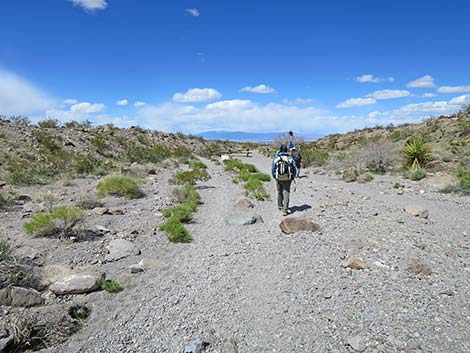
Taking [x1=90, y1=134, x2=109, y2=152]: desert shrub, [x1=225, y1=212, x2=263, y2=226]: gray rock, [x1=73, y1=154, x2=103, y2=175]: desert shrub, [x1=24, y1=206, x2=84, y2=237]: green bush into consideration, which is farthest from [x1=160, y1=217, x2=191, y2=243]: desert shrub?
[x1=90, y1=134, x2=109, y2=152]: desert shrub

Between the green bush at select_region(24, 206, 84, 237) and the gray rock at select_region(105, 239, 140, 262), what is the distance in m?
1.11

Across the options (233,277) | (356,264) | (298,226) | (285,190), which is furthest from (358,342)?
(285,190)

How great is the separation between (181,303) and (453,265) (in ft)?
15.0

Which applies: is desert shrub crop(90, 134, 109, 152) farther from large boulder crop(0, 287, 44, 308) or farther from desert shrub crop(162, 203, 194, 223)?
large boulder crop(0, 287, 44, 308)

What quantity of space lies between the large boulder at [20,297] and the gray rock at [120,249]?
1911mm

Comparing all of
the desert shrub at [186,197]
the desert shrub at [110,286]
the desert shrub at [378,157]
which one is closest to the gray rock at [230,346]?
the desert shrub at [110,286]

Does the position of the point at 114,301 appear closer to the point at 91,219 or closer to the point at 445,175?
the point at 91,219

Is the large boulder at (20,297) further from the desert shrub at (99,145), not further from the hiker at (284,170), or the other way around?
the desert shrub at (99,145)

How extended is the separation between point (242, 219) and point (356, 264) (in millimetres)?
3926

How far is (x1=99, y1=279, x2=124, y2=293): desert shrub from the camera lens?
512cm

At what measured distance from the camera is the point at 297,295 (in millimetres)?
4730

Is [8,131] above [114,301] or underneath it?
above

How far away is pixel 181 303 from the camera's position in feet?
15.6

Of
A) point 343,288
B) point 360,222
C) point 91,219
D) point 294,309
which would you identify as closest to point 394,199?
point 360,222
